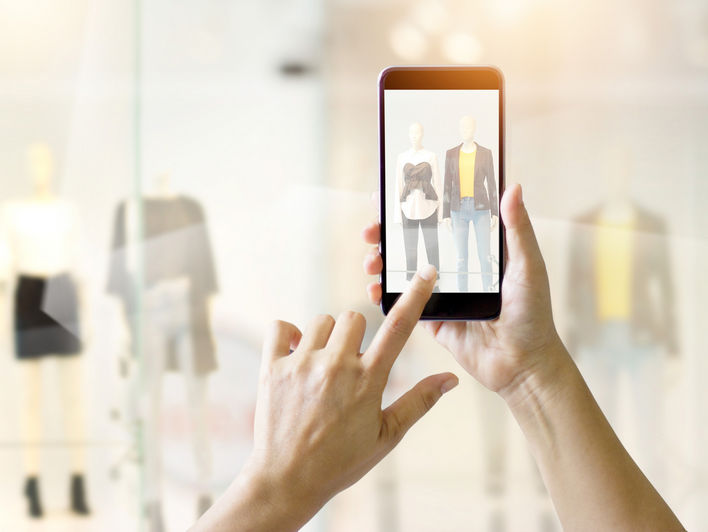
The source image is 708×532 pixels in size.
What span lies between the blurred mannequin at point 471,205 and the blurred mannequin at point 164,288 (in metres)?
1.05

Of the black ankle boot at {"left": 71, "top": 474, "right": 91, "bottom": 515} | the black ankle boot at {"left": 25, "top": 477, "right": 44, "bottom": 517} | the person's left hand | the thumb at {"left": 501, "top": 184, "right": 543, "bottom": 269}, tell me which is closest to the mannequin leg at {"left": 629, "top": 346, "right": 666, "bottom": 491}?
the thumb at {"left": 501, "top": 184, "right": 543, "bottom": 269}

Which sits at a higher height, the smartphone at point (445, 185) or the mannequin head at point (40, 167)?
the mannequin head at point (40, 167)

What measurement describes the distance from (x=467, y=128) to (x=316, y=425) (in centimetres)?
37

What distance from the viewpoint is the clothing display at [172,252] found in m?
1.63

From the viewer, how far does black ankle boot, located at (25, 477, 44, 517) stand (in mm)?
1672

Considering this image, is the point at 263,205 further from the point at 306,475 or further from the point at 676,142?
the point at 306,475

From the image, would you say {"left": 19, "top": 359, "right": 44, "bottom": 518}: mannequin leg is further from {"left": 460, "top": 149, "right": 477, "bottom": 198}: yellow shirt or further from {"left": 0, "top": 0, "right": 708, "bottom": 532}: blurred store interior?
{"left": 460, "top": 149, "right": 477, "bottom": 198}: yellow shirt

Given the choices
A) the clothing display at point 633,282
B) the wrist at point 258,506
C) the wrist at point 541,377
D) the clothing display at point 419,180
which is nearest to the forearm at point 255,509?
the wrist at point 258,506

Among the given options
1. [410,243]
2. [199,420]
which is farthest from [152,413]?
[410,243]

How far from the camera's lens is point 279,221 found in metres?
1.62

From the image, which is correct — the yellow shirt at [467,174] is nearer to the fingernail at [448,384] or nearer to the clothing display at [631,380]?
the fingernail at [448,384]

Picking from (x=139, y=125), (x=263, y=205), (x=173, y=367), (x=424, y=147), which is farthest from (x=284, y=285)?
(x=424, y=147)

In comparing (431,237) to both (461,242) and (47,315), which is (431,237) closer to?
(461,242)

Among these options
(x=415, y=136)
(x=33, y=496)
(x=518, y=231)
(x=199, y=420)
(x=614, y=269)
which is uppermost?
(x=415, y=136)
